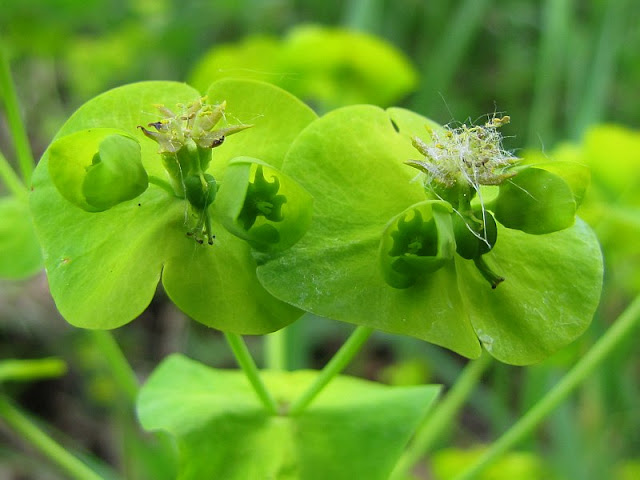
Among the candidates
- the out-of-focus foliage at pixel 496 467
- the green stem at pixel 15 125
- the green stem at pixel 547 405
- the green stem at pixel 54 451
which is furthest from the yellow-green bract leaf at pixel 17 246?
the out-of-focus foliage at pixel 496 467

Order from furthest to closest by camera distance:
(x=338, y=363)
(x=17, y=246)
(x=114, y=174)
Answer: (x=17, y=246), (x=338, y=363), (x=114, y=174)

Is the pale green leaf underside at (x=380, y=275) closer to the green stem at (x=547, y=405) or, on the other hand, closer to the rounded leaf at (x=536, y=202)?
the rounded leaf at (x=536, y=202)

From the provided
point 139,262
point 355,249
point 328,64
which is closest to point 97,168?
point 139,262

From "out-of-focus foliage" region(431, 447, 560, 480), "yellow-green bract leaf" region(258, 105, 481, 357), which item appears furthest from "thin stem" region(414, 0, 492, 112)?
"yellow-green bract leaf" region(258, 105, 481, 357)

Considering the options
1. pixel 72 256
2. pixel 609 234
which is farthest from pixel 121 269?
pixel 609 234

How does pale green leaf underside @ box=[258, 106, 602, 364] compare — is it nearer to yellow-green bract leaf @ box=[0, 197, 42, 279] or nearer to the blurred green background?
yellow-green bract leaf @ box=[0, 197, 42, 279]

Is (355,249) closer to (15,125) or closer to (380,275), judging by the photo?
(380,275)
